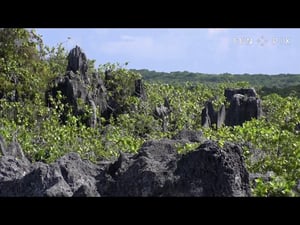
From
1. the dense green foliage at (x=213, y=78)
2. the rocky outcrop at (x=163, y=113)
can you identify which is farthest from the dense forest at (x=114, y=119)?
the dense green foliage at (x=213, y=78)

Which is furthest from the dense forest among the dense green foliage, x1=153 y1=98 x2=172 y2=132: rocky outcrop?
the dense green foliage

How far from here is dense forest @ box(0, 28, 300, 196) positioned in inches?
204

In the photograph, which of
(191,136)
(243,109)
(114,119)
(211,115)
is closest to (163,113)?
(114,119)

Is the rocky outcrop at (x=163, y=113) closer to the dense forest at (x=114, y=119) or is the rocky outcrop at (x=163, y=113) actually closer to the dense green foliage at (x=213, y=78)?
the dense forest at (x=114, y=119)

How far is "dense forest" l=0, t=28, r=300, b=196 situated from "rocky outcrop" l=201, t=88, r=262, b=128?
0.87 ft

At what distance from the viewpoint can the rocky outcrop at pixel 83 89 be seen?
1434cm

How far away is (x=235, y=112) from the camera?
15469mm

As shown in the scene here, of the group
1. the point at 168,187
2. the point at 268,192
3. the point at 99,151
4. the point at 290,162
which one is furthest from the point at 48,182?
the point at 99,151

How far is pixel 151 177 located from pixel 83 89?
11938 mm

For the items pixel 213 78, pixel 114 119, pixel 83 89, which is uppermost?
pixel 213 78

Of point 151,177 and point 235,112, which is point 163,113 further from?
point 151,177

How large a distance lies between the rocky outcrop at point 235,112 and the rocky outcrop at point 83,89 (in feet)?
6.85

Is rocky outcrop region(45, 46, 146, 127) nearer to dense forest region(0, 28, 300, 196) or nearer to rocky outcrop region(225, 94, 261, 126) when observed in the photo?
dense forest region(0, 28, 300, 196)
